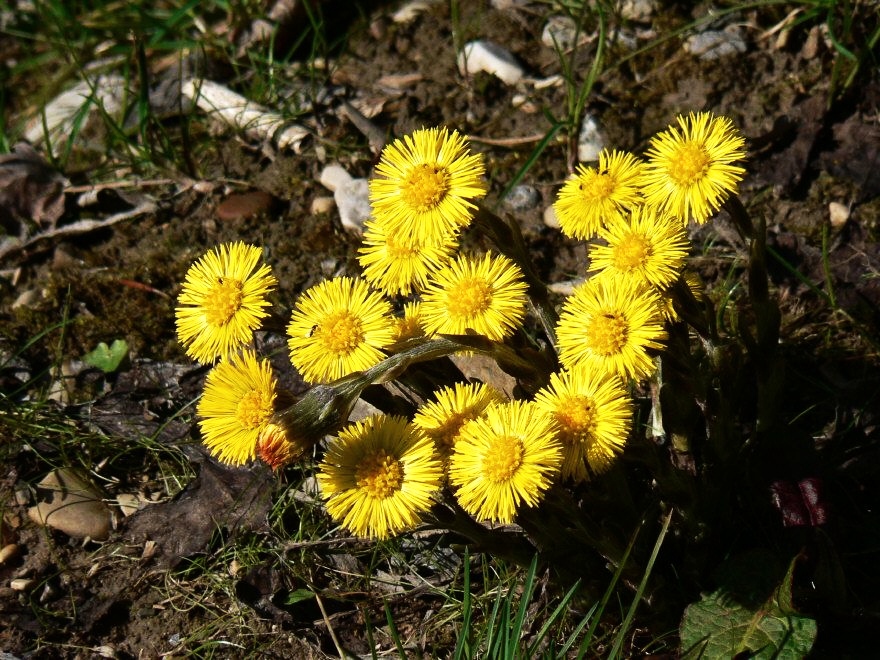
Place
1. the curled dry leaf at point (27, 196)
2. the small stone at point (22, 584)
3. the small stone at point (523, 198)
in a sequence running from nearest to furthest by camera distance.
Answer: the small stone at point (22, 584)
the small stone at point (523, 198)
the curled dry leaf at point (27, 196)

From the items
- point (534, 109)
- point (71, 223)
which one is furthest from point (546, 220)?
point (71, 223)

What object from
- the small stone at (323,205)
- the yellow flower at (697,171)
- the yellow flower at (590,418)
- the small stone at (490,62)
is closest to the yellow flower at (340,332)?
the yellow flower at (590,418)

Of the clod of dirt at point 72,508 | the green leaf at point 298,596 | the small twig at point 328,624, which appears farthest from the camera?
the clod of dirt at point 72,508

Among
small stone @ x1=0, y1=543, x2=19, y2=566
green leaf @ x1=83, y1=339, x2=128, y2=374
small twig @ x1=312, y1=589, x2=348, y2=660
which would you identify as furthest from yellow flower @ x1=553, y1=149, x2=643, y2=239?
small stone @ x1=0, y1=543, x2=19, y2=566

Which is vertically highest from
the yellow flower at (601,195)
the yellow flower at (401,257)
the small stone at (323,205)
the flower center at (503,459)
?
the small stone at (323,205)

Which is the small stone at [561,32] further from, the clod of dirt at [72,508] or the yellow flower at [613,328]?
the clod of dirt at [72,508]

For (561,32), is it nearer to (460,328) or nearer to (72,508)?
(460,328)

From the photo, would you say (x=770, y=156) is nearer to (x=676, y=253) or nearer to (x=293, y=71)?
(x=676, y=253)

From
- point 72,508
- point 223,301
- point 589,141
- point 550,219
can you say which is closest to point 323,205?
point 550,219
